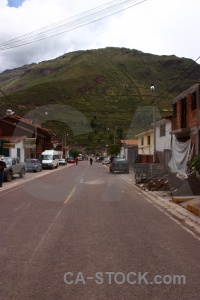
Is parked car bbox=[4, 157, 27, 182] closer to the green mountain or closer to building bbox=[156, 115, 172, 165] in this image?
building bbox=[156, 115, 172, 165]

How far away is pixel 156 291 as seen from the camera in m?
4.75

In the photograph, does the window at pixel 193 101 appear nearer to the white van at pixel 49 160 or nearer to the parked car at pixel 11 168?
the parked car at pixel 11 168

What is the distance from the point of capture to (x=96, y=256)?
631 cm

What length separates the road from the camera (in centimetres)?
476

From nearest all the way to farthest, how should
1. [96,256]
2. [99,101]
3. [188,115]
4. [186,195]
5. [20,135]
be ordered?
1. [96,256]
2. [186,195]
3. [188,115]
4. [20,135]
5. [99,101]

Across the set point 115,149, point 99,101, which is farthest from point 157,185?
point 99,101

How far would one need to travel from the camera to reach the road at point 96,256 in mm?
4762

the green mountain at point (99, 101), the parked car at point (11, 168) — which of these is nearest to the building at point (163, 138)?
the green mountain at point (99, 101)

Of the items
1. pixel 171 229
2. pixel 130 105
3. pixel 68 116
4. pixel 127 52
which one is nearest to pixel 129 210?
pixel 171 229

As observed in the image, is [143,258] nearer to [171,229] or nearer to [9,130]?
[171,229]

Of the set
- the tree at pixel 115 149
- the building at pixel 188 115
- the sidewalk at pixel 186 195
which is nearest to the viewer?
the sidewalk at pixel 186 195

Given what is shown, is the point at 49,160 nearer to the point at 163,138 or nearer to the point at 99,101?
the point at 163,138

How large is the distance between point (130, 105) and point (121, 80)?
2239 centimetres

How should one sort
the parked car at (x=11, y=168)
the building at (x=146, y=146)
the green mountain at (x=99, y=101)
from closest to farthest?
the parked car at (x=11, y=168)
the building at (x=146, y=146)
the green mountain at (x=99, y=101)
